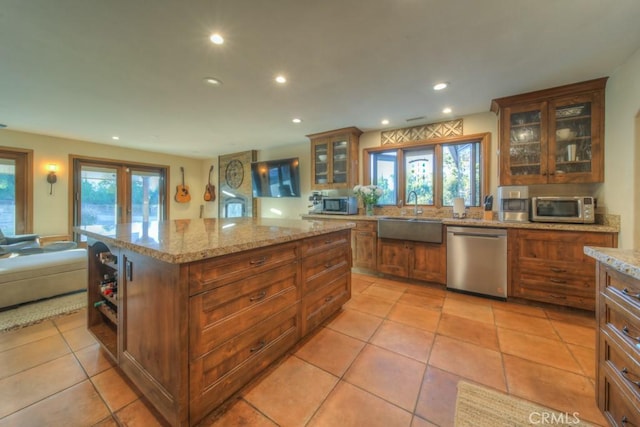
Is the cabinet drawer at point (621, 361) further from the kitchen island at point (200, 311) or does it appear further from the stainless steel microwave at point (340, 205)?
the stainless steel microwave at point (340, 205)

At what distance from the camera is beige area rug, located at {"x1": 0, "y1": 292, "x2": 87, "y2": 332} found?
2168 millimetres

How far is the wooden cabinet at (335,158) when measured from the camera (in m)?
4.14

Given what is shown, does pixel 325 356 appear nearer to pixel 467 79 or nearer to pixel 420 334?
pixel 420 334

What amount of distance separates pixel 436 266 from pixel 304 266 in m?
2.17

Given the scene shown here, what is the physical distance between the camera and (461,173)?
11.8 feet

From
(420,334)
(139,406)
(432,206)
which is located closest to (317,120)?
(432,206)

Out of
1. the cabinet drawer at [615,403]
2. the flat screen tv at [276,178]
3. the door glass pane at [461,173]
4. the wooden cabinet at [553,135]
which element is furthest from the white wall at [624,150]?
the flat screen tv at [276,178]

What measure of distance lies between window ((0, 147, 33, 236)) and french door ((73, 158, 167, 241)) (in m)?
0.63

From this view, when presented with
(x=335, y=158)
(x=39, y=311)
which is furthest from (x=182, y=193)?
(x=335, y=158)

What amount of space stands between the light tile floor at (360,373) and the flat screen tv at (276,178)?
3235 mm

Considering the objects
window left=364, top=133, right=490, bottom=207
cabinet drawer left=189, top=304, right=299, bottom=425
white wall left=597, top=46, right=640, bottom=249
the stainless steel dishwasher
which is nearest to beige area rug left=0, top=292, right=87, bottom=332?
cabinet drawer left=189, top=304, right=299, bottom=425

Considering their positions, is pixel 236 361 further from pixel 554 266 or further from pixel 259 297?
pixel 554 266

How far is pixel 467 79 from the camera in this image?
8.00 feet

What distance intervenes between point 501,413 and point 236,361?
1490 mm
